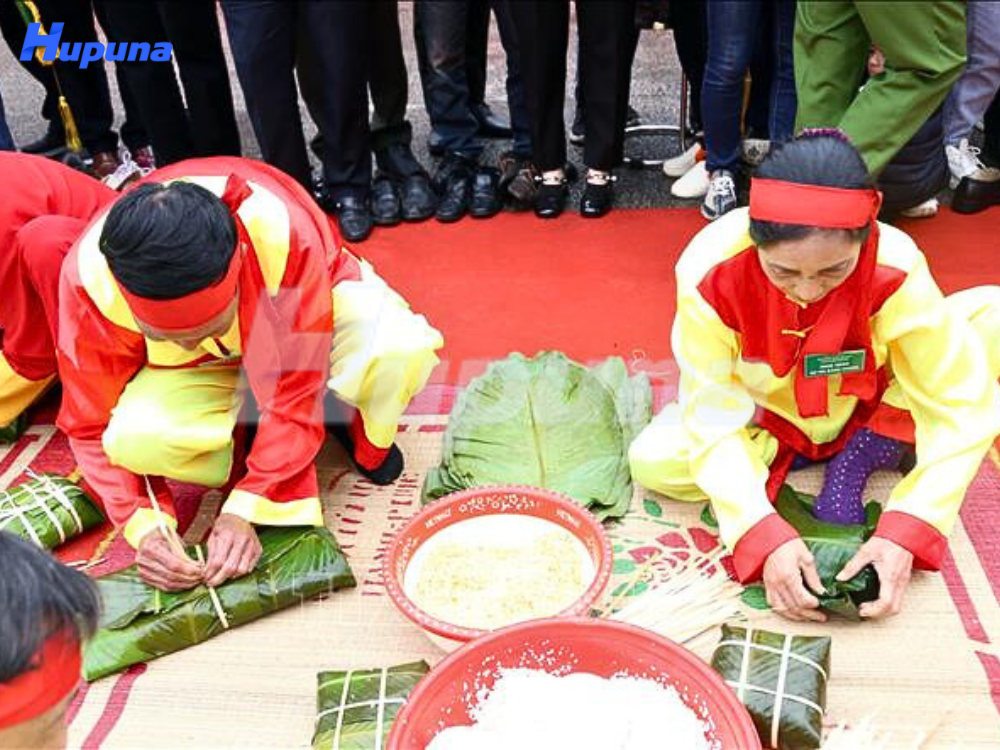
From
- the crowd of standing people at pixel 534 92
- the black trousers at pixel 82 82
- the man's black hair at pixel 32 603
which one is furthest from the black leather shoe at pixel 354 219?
the man's black hair at pixel 32 603

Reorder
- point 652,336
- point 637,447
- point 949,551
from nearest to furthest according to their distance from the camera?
point 949,551
point 637,447
point 652,336

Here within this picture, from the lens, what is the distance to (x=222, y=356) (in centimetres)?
206

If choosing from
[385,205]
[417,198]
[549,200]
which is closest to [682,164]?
[549,200]

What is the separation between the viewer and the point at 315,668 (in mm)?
1814

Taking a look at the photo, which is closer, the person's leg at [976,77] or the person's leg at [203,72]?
the person's leg at [976,77]

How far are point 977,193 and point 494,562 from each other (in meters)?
2.27

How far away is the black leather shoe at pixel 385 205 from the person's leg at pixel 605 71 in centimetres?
67

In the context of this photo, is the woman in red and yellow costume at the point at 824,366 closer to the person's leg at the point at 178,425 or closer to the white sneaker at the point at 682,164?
the person's leg at the point at 178,425

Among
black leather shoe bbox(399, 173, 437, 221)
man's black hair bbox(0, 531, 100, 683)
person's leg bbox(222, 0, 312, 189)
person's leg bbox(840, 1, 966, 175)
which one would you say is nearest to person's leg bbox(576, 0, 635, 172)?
black leather shoe bbox(399, 173, 437, 221)

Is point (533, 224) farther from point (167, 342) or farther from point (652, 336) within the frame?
point (167, 342)

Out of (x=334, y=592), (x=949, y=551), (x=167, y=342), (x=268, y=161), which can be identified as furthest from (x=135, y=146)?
(x=949, y=551)

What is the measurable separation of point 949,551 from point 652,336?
1027mm

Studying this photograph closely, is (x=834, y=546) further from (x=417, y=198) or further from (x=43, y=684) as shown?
(x=417, y=198)

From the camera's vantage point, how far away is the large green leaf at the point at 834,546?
177cm
